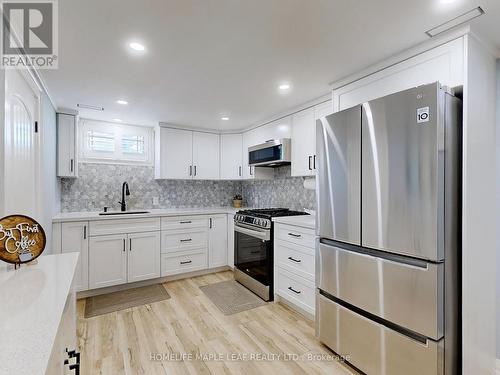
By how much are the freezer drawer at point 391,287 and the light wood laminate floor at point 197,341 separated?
591 mm

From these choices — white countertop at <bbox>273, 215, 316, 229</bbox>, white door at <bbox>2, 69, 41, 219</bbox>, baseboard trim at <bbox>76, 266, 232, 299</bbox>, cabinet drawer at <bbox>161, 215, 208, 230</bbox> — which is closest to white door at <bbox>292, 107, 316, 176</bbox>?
white countertop at <bbox>273, 215, 316, 229</bbox>

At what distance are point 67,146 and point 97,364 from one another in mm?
2473

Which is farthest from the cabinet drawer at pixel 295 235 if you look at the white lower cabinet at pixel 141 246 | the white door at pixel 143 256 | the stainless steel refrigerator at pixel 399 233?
the white door at pixel 143 256

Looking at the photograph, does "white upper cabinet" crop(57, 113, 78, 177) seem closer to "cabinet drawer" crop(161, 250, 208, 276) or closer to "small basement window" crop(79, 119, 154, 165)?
"small basement window" crop(79, 119, 154, 165)

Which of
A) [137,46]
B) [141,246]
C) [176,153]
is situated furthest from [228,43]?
[141,246]

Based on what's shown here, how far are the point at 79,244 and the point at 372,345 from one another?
3.11m

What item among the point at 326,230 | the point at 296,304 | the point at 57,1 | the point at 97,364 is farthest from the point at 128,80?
the point at 296,304

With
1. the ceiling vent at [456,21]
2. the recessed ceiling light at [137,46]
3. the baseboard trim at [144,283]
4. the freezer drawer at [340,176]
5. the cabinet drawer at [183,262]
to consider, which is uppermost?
the ceiling vent at [456,21]

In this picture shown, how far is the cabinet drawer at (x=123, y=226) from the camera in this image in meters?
3.13

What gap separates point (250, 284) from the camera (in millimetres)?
3271

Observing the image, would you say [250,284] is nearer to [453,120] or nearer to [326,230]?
[326,230]

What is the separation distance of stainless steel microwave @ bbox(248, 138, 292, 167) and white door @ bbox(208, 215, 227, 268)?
3.27 ft

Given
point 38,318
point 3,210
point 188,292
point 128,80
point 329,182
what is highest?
point 128,80

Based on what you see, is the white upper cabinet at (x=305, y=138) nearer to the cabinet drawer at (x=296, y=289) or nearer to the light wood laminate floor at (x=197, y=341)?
the cabinet drawer at (x=296, y=289)
